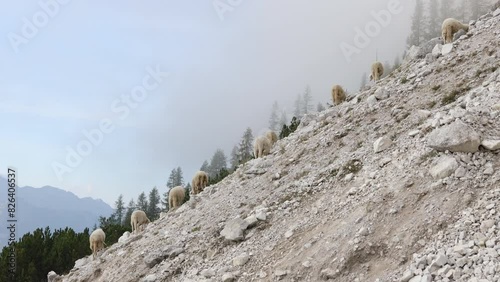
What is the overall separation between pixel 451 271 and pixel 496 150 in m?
3.66

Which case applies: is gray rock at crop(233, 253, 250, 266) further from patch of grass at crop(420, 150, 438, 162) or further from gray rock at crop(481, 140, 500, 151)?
gray rock at crop(481, 140, 500, 151)

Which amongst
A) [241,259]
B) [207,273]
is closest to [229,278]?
[241,259]

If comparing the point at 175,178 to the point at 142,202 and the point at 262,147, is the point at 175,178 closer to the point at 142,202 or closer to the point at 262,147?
the point at 142,202

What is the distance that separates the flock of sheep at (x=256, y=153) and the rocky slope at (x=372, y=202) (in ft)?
4.16

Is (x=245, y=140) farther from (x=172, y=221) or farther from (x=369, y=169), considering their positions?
(x=369, y=169)

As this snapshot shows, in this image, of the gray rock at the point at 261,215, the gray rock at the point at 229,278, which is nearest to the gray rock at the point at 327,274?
the gray rock at the point at 229,278

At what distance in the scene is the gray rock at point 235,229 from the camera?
11.4 meters

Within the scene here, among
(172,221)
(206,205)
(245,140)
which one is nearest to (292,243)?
(206,205)

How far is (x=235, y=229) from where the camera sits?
38.3 feet

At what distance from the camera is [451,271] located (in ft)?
21.2

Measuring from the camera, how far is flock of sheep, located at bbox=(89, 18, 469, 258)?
1872 cm

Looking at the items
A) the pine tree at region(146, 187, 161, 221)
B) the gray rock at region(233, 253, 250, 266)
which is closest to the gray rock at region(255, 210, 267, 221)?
the gray rock at region(233, 253, 250, 266)

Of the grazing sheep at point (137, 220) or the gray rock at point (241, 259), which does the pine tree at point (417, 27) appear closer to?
the grazing sheep at point (137, 220)

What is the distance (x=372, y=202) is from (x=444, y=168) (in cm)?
180
